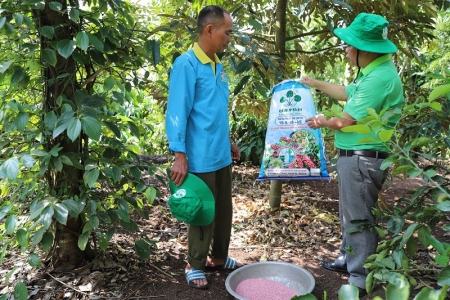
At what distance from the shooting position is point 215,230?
237 cm

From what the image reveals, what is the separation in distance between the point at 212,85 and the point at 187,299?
1.14m

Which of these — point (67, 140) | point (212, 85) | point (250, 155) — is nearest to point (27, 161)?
point (67, 140)

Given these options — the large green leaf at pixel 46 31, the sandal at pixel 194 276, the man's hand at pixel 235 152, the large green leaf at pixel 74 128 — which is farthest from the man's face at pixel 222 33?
the sandal at pixel 194 276

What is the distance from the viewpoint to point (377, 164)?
1963 mm

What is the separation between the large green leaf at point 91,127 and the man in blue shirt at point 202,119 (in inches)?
20.2

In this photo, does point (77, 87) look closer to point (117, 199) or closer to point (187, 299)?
point (117, 199)

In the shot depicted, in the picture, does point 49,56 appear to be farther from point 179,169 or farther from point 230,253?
point 230,253

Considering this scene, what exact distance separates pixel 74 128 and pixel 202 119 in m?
0.74

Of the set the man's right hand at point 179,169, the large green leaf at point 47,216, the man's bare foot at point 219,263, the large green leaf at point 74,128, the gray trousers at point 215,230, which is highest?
the large green leaf at point 74,128

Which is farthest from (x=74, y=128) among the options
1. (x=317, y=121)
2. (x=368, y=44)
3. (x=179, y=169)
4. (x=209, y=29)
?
(x=368, y=44)

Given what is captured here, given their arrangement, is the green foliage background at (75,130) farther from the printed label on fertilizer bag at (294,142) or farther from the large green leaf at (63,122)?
the printed label on fertilizer bag at (294,142)

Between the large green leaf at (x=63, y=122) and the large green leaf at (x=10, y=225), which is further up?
the large green leaf at (x=63, y=122)

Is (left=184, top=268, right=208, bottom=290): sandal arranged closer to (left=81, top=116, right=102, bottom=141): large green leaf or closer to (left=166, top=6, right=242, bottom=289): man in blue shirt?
(left=166, top=6, right=242, bottom=289): man in blue shirt

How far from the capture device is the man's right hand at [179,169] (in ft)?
6.57
